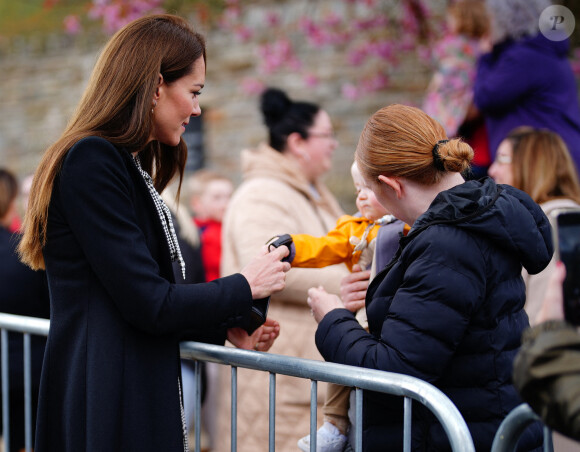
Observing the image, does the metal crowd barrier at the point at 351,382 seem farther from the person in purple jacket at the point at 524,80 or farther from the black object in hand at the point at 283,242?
the person in purple jacket at the point at 524,80

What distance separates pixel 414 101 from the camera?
9.16 meters

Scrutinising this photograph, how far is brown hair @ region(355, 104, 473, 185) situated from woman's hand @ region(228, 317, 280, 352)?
679mm

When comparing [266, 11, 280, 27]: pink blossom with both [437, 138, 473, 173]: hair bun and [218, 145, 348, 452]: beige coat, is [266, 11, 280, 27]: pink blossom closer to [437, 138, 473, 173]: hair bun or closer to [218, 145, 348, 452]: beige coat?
[218, 145, 348, 452]: beige coat

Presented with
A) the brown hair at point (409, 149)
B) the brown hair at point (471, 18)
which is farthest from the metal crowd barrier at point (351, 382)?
the brown hair at point (471, 18)

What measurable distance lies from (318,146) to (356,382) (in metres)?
2.11

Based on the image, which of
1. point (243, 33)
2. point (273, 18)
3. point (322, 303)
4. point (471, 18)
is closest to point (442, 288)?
point (322, 303)

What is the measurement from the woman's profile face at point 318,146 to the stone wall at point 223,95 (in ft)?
16.3

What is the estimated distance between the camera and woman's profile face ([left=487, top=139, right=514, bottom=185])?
380 centimetres

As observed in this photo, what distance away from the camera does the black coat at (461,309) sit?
1.94m

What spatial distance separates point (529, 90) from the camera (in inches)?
178

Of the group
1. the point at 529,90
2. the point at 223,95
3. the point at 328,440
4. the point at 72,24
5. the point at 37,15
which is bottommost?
the point at 328,440

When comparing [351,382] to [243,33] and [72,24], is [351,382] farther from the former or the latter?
[72,24]

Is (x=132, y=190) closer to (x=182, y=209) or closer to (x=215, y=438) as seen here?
(x=182, y=209)

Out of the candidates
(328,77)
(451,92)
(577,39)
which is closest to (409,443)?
(451,92)
